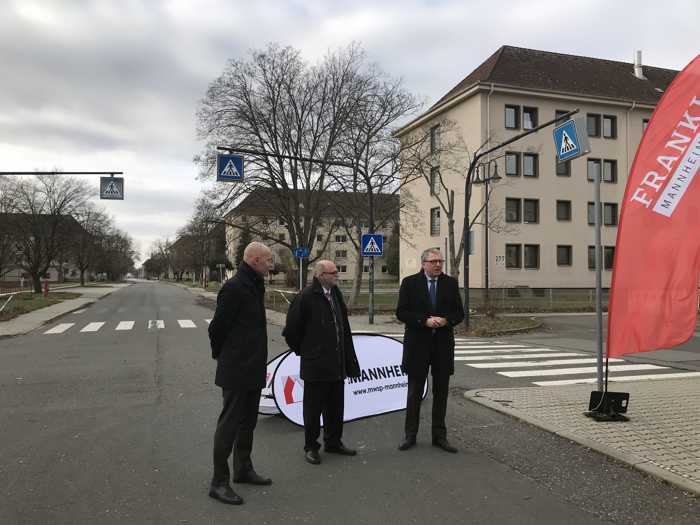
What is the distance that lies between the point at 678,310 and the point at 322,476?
10.6 ft

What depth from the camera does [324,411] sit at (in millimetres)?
5180

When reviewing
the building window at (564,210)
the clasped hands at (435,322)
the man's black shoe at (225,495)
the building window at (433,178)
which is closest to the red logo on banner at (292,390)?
the clasped hands at (435,322)

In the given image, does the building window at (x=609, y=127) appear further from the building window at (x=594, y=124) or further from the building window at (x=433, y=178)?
the building window at (x=433, y=178)

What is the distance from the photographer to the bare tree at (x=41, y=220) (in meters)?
40.4

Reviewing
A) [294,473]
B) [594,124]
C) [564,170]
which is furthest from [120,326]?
[594,124]

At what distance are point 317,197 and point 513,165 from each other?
14.6 meters

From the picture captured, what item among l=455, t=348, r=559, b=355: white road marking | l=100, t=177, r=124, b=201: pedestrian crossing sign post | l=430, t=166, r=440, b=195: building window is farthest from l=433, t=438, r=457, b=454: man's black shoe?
l=430, t=166, r=440, b=195: building window

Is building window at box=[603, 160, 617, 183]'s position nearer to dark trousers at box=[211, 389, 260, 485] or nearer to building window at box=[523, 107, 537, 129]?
building window at box=[523, 107, 537, 129]

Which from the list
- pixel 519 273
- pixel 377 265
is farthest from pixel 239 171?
pixel 377 265

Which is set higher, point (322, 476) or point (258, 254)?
point (258, 254)

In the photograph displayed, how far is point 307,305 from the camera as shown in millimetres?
4992

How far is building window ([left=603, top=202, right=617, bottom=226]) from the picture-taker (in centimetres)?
4000

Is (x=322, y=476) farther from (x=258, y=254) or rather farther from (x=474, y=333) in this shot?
(x=474, y=333)

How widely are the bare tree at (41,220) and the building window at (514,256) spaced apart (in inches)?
1296
